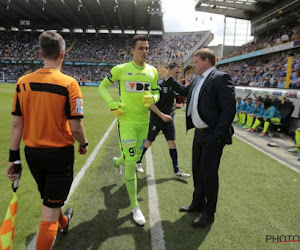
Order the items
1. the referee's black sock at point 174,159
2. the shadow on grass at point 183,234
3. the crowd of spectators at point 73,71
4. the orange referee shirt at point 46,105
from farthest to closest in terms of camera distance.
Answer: the crowd of spectators at point 73,71 → the referee's black sock at point 174,159 → the shadow on grass at point 183,234 → the orange referee shirt at point 46,105

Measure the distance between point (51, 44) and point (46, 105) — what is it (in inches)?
20.8

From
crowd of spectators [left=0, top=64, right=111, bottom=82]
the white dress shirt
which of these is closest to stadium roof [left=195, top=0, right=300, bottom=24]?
crowd of spectators [left=0, top=64, right=111, bottom=82]

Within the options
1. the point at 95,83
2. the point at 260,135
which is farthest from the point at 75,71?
the point at 260,135

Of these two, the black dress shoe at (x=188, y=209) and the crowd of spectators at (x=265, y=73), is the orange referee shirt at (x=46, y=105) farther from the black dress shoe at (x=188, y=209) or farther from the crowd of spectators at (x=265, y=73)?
the crowd of spectators at (x=265, y=73)

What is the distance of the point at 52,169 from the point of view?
207cm

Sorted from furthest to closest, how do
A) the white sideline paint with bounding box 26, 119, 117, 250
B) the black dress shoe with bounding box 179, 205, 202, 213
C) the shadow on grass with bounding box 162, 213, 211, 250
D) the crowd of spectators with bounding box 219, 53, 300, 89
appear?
1. the crowd of spectators with bounding box 219, 53, 300, 89
2. the black dress shoe with bounding box 179, 205, 202, 213
3. the shadow on grass with bounding box 162, 213, 211, 250
4. the white sideline paint with bounding box 26, 119, 117, 250

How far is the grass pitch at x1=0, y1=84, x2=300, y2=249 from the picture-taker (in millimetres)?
2781

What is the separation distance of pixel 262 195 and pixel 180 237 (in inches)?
80.3

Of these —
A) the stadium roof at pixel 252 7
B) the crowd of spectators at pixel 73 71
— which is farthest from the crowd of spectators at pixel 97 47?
the stadium roof at pixel 252 7

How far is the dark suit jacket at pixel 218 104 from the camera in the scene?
286 cm

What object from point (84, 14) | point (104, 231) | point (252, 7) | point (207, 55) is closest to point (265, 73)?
point (252, 7)

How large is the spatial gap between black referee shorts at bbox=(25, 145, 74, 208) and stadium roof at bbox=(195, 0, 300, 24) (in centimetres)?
3138

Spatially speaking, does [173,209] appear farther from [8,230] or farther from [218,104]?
[8,230]

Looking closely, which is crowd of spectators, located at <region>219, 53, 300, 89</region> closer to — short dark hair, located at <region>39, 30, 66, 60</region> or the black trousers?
the black trousers
